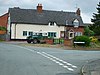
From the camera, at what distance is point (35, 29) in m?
80.8

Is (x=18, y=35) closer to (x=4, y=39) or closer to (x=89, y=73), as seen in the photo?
(x=4, y=39)

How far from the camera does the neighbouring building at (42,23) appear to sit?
3108 inches

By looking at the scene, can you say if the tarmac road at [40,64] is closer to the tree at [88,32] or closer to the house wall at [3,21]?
the tree at [88,32]

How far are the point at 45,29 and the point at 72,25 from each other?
26.6 feet

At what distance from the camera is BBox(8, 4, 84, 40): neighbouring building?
3108 inches

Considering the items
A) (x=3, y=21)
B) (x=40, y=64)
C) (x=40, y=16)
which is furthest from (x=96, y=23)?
(x=40, y=64)

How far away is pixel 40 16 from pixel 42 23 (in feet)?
8.05

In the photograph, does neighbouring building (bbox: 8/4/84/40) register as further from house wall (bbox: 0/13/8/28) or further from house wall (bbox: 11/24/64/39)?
house wall (bbox: 0/13/8/28)

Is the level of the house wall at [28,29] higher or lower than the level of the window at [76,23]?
lower

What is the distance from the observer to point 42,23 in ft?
267

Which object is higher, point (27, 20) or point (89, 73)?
point (27, 20)

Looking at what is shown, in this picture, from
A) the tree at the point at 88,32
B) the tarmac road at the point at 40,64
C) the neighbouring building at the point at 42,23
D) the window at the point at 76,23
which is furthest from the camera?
the window at the point at 76,23

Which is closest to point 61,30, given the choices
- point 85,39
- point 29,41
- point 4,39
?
point 4,39

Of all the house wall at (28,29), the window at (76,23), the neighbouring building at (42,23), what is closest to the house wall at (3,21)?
the neighbouring building at (42,23)
